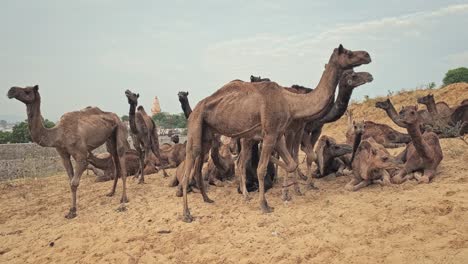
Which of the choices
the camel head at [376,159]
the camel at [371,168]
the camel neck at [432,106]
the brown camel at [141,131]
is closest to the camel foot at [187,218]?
the camel at [371,168]

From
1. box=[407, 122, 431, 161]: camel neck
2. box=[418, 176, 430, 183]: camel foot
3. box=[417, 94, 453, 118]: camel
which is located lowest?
box=[418, 176, 430, 183]: camel foot

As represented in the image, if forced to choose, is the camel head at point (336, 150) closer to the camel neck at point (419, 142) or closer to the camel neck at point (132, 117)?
the camel neck at point (419, 142)

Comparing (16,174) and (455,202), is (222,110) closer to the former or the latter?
(455,202)

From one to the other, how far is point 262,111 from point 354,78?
196 centimetres

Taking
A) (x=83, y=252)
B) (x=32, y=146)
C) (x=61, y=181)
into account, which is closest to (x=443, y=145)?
(x=83, y=252)

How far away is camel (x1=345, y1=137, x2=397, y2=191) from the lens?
766cm

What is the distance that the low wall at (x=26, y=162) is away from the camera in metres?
15.4

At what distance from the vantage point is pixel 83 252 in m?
6.25

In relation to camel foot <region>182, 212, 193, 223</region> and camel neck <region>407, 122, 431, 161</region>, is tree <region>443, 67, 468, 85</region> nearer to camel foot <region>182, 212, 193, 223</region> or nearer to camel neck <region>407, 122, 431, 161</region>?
camel neck <region>407, 122, 431, 161</region>

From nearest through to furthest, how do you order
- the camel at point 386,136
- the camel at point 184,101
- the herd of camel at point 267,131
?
the herd of camel at point 267,131 < the camel at point 184,101 < the camel at point 386,136

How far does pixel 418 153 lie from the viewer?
7.48 meters

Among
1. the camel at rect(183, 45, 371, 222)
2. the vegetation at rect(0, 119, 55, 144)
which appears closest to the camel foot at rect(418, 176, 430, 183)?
the camel at rect(183, 45, 371, 222)

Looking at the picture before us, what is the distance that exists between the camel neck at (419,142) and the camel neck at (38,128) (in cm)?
702

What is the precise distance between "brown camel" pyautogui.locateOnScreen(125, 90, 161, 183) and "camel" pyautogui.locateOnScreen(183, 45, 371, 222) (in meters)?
3.30
